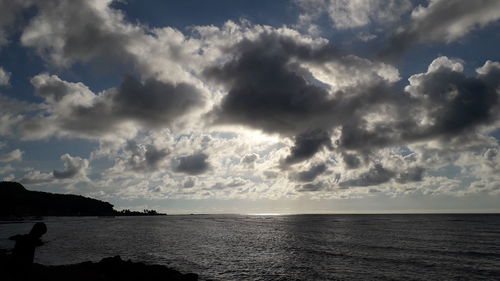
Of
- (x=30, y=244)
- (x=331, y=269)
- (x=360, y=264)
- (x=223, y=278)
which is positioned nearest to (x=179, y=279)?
(x=223, y=278)

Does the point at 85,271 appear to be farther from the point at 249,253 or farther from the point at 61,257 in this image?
the point at 249,253

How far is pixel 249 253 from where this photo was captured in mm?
66000

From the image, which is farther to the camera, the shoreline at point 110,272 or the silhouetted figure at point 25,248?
the shoreline at point 110,272

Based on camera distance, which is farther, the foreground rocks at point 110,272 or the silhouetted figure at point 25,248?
the foreground rocks at point 110,272

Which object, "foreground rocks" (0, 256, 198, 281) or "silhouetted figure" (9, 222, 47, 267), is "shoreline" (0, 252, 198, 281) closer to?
"foreground rocks" (0, 256, 198, 281)

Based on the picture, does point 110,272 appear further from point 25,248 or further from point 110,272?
point 25,248

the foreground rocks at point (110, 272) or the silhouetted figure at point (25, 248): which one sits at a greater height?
the silhouetted figure at point (25, 248)

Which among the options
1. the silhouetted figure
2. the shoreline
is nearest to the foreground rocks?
the shoreline

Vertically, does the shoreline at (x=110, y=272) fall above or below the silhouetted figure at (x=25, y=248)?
below

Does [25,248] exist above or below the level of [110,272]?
above

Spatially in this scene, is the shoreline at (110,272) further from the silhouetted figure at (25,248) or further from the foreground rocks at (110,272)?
the silhouetted figure at (25,248)

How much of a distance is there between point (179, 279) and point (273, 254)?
31.2 metres

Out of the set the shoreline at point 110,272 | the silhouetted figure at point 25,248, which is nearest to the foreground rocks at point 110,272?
the shoreline at point 110,272

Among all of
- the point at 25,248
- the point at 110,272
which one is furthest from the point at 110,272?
the point at 25,248
